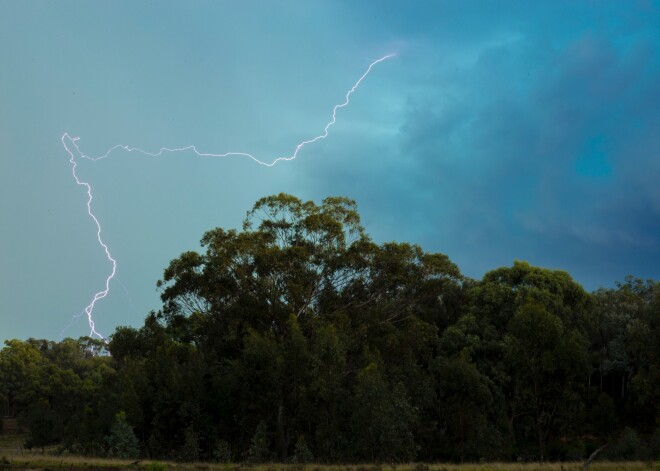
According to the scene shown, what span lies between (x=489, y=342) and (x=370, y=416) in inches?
858

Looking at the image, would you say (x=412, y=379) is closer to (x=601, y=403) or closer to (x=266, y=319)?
(x=266, y=319)

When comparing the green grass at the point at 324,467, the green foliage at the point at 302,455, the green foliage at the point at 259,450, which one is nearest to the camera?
the green grass at the point at 324,467

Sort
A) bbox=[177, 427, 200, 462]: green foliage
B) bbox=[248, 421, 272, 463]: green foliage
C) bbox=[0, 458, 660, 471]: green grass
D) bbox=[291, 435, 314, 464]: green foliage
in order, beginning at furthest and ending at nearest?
bbox=[177, 427, 200, 462]: green foliage
bbox=[248, 421, 272, 463]: green foliage
bbox=[291, 435, 314, 464]: green foliage
bbox=[0, 458, 660, 471]: green grass

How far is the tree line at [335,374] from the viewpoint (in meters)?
30.3

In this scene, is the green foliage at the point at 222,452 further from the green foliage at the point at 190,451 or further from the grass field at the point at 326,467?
the grass field at the point at 326,467

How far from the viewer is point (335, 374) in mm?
30828

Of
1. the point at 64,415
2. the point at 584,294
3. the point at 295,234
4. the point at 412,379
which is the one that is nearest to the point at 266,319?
the point at 295,234

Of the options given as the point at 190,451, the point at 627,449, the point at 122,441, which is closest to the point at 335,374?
the point at 190,451

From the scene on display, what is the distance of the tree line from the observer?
30.3 meters

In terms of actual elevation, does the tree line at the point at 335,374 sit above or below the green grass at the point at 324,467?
above

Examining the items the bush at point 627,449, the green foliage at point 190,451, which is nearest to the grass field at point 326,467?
the green foliage at point 190,451

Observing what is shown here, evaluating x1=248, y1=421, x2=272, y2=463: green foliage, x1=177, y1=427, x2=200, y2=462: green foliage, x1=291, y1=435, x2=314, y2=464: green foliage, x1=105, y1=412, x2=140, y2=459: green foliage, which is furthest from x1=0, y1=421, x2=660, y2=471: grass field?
x1=105, y1=412, x2=140, y2=459: green foliage

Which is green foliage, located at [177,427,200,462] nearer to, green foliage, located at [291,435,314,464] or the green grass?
green foliage, located at [291,435,314,464]

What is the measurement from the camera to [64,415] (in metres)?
59.2
